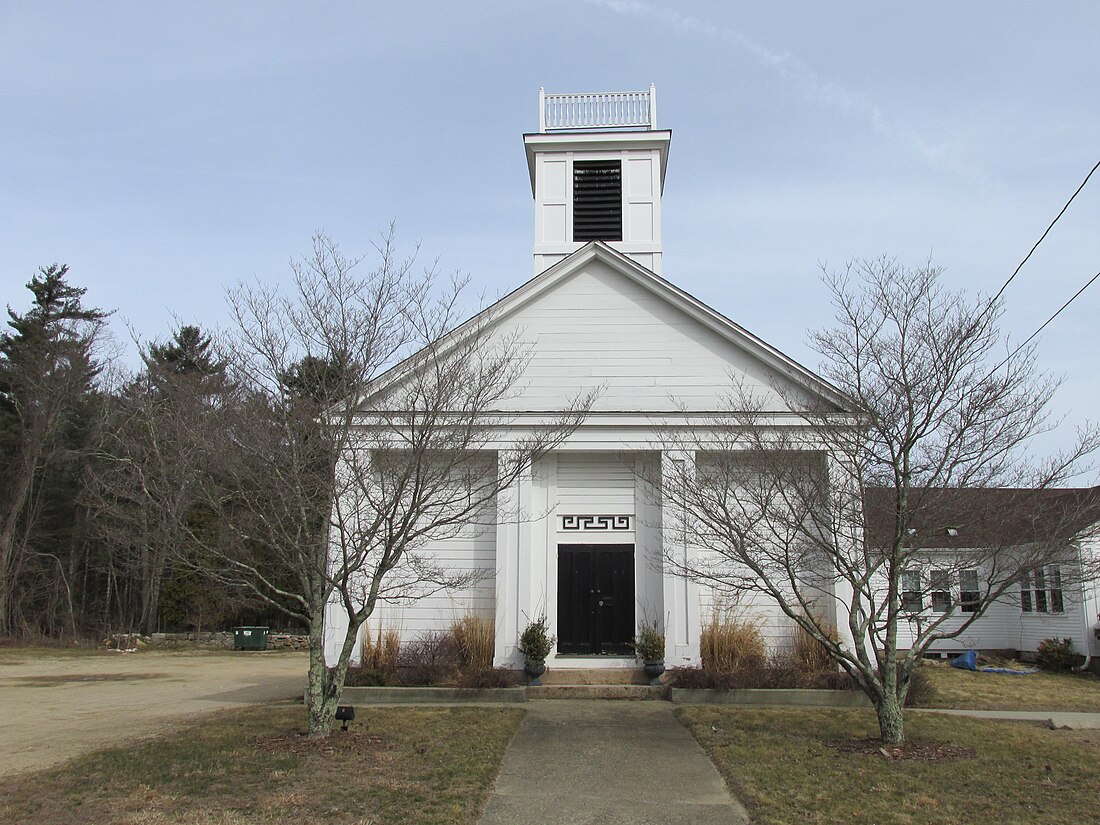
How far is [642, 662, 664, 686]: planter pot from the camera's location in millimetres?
14102

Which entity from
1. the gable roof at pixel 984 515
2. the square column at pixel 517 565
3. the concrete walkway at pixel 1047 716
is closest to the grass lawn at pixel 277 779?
the square column at pixel 517 565

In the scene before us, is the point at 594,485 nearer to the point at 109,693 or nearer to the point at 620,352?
the point at 620,352

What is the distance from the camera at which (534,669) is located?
1396 centimetres

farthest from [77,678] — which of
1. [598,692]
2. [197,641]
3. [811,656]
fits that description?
[811,656]

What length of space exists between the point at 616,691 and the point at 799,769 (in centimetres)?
508

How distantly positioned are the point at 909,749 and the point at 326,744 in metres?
6.58

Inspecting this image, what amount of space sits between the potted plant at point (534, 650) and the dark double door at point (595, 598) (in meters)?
1.22

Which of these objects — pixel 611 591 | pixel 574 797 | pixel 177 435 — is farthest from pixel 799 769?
pixel 177 435

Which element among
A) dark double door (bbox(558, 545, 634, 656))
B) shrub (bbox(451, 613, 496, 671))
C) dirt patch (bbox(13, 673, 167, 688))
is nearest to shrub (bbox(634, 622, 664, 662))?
dark double door (bbox(558, 545, 634, 656))

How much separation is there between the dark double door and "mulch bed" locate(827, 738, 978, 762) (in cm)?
572

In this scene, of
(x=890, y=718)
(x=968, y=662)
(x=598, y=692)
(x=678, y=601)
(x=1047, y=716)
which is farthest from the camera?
(x=968, y=662)

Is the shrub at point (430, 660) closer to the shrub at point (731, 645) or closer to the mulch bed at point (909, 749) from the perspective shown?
the shrub at point (731, 645)

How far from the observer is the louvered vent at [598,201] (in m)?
20.3

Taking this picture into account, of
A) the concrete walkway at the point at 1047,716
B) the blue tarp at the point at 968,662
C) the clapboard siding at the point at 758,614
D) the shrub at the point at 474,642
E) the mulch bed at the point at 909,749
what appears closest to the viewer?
the mulch bed at the point at 909,749
